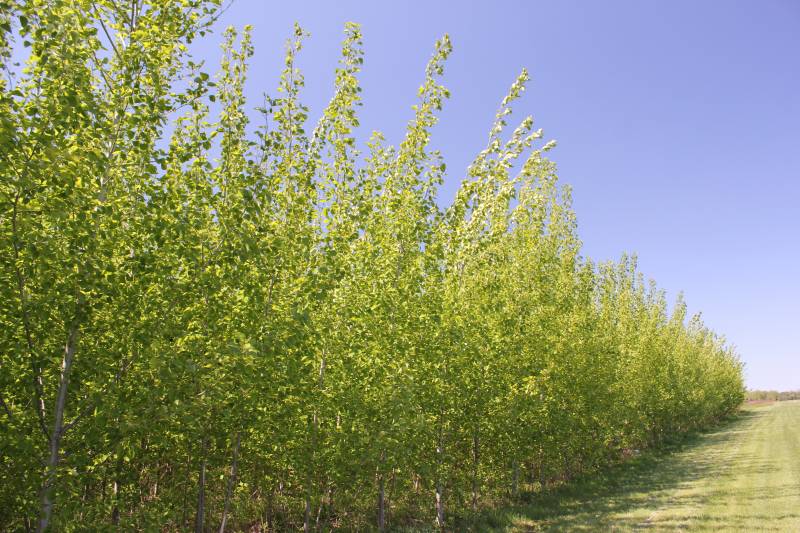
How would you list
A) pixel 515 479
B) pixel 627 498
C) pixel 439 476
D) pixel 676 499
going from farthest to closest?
pixel 627 498 < pixel 676 499 < pixel 515 479 < pixel 439 476

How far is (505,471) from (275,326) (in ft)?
34.6

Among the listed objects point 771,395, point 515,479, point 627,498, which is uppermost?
point 515,479

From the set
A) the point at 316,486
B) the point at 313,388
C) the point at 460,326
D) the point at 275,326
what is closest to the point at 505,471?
the point at 460,326

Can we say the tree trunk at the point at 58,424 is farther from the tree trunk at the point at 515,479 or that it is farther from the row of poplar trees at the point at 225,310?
the tree trunk at the point at 515,479

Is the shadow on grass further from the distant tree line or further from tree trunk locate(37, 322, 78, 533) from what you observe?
the distant tree line

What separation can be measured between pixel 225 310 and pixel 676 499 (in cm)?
1604

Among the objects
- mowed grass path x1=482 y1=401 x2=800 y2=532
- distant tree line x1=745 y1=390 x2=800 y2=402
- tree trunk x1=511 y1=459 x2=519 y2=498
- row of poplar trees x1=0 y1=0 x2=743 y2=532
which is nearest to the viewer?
row of poplar trees x1=0 y1=0 x2=743 y2=532

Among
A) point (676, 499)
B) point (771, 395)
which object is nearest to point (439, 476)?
point (676, 499)

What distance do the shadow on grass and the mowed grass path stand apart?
2cm

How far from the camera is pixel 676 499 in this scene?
49.9ft

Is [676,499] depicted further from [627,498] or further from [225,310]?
[225,310]

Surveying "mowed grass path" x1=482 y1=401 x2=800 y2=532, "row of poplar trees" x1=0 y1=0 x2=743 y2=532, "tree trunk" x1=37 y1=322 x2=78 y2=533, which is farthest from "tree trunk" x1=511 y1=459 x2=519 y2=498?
"tree trunk" x1=37 y1=322 x2=78 y2=533

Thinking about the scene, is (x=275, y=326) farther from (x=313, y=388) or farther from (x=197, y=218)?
(x=313, y=388)

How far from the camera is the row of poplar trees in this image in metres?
4.43
